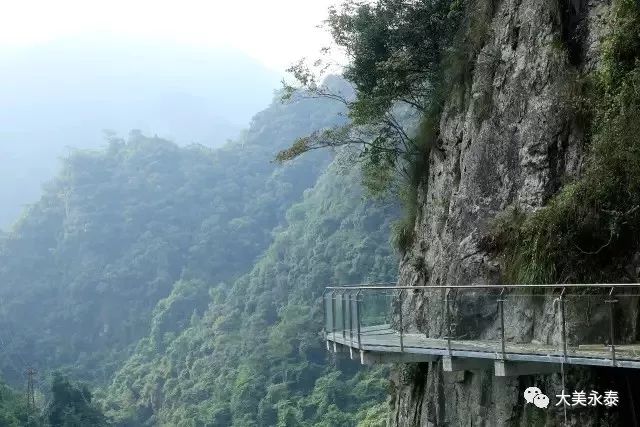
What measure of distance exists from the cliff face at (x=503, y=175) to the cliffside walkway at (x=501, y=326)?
0.03m

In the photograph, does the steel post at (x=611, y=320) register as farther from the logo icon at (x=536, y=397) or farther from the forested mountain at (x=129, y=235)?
the forested mountain at (x=129, y=235)

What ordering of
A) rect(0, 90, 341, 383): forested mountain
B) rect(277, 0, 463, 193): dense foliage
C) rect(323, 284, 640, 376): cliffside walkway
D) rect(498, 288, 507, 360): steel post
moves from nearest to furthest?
rect(323, 284, 640, 376): cliffside walkway < rect(498, 288, 507, 360): steel post < rect(277, 0, 463, 193): dense foliage < rect(0, 90, 341, 383): forested mountain

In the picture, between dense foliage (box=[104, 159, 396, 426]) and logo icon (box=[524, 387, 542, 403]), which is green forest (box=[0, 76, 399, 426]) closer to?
dense foliage (box=[104, 159, 396, 426])

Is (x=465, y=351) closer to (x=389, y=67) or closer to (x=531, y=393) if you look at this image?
(x=531, y=393)

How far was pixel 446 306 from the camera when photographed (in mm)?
9023

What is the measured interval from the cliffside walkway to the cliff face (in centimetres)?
3

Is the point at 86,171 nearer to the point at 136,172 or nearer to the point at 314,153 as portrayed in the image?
the point at 136,172

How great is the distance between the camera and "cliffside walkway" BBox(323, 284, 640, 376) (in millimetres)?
7094

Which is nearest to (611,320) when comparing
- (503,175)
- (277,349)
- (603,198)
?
(603,198)

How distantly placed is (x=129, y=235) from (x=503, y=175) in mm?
87545

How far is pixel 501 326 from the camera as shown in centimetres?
803

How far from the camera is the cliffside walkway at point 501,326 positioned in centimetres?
709

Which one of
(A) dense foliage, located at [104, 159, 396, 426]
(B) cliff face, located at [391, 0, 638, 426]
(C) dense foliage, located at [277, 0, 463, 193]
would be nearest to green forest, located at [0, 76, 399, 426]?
(A) dense foliage, located at [104, 159, 396, 426]

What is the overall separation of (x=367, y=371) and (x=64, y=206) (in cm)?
6339
